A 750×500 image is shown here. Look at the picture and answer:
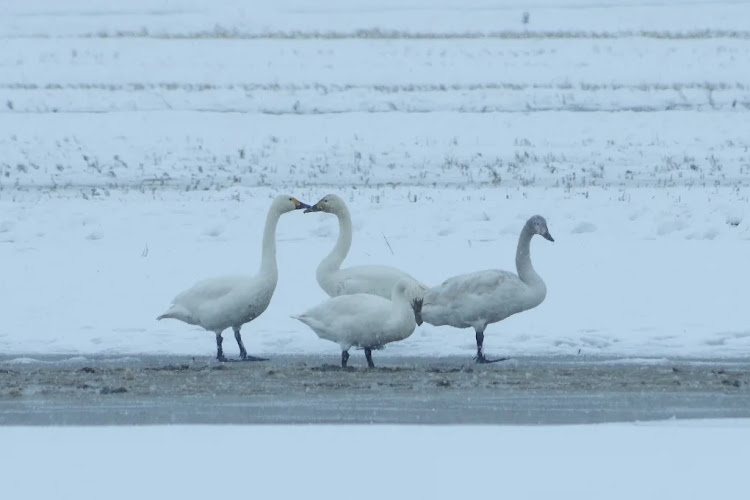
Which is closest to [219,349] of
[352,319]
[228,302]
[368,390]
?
[228,302]

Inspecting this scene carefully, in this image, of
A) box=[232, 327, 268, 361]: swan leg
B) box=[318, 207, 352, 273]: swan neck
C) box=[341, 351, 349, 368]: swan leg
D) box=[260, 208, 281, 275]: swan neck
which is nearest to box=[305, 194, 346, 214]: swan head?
box=[318, 207, 352, 273]: swan neck

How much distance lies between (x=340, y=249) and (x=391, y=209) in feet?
14.9

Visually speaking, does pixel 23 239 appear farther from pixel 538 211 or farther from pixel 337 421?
pixel 337 421

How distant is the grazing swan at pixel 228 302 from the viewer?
10.3 m

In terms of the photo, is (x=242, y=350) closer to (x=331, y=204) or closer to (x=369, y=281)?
(x=369, y=281)

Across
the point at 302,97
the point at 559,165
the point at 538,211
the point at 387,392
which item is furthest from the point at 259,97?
the point at 387,392

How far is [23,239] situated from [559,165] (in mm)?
8081

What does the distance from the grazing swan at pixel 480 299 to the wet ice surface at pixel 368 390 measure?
297 millimetres

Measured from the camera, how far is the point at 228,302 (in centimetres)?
1030

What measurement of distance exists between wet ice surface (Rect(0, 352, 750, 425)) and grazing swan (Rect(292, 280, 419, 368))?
0.21 m

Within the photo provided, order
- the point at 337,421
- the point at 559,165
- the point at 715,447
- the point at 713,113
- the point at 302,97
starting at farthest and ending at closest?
1. the point at 302,97
2. the point at 713,113
3. the point at 559,165
4. the point at 337,421
5. the point at 715,447

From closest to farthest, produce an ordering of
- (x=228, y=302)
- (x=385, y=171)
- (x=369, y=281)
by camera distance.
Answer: (x=228, y=302)
(x=369, y=281)
(x=385, y=171)

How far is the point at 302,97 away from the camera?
93.0ft

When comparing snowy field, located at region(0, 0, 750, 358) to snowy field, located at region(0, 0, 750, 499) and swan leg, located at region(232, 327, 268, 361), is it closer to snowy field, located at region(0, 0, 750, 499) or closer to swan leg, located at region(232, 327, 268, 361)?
snowy field, located at region(0, 0, 750, 499)
